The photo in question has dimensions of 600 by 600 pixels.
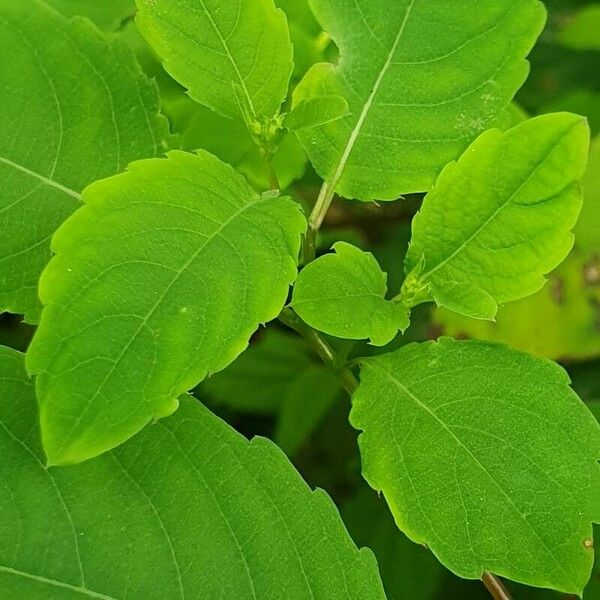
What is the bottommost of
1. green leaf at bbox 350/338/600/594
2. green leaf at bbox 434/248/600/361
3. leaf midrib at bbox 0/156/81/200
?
green leaf at bbox 434/248/600/361

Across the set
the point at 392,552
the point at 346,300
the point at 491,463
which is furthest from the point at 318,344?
the point at 392,552

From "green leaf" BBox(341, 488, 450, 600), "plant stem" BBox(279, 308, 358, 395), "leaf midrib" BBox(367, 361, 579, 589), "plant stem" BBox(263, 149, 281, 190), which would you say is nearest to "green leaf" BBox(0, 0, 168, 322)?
"plant stem" BBox(263, 149, 281, 190)

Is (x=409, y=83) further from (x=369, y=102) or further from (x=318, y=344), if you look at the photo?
(x=318, y=344)

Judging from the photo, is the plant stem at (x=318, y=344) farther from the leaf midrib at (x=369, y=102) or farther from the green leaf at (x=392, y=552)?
the green leaf at (x=392, y=552)

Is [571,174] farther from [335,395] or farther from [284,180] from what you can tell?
[335,395]

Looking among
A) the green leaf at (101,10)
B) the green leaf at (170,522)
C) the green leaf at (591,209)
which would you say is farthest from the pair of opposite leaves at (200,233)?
the green leaf at (591,209)

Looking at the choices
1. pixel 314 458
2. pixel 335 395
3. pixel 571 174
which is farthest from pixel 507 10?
pixel 314 458

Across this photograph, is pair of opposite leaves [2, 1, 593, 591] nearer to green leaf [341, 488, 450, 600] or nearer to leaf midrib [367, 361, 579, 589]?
leaf midrib [367, 361, 579, 589]
